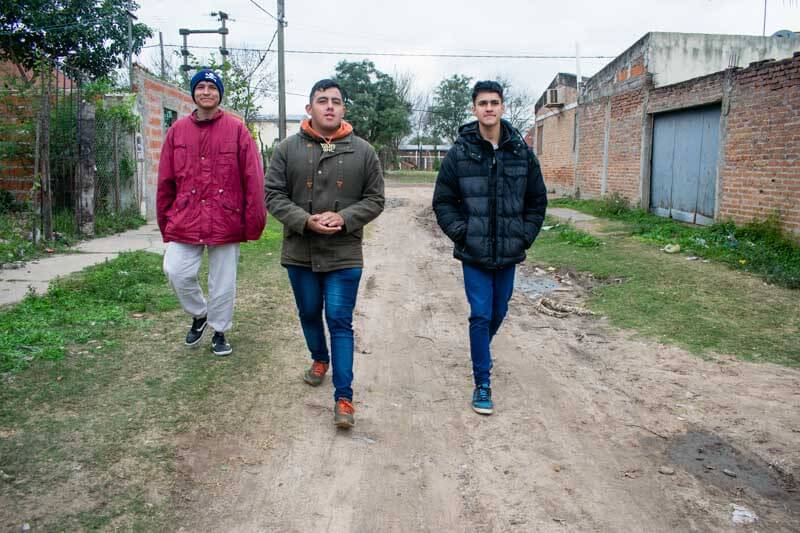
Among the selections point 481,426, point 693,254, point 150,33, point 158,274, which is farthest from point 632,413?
point 150,33

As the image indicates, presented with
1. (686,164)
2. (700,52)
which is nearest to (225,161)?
(686,164)

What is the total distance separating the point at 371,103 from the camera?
4303cm

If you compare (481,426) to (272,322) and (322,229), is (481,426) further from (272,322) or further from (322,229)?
(272,322)

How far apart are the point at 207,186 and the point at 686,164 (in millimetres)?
11853

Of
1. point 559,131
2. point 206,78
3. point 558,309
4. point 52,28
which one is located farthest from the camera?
point 559,131

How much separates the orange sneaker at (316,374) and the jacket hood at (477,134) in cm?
182

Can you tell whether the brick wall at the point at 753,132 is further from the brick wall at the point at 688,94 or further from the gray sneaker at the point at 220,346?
the gray sneaker at the point at 220,346

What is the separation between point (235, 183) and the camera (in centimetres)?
466

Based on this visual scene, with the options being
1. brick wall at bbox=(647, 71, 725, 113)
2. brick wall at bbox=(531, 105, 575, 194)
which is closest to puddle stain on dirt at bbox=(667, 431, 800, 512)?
brick wall at bbox=(647, 71, 725, 113)

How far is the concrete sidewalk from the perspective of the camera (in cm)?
671

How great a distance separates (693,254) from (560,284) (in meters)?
3.00

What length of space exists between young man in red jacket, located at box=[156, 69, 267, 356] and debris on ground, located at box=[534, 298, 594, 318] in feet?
11.5

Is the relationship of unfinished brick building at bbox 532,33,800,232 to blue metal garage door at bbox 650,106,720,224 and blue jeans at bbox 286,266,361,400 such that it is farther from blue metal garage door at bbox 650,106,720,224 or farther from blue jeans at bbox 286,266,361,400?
blue jeans at bbox 286,266,361,400

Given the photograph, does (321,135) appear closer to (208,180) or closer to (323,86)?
(323,86)
